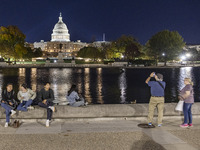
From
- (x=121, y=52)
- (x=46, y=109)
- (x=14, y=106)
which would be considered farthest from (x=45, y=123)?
(x=121, y=52)

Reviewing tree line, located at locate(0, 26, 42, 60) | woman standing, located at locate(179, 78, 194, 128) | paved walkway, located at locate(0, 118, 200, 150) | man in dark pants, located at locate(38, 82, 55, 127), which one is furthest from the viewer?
tree line, located at locate(0, 26, 42, 60)

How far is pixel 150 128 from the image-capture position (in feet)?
32.9

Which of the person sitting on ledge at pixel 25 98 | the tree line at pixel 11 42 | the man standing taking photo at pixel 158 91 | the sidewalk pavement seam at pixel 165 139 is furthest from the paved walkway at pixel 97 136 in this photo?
the tree line at pixel 11 42

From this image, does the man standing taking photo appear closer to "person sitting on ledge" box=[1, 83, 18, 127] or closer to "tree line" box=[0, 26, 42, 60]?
"person sitting on ledge" box=[1, 83, 18, 127]

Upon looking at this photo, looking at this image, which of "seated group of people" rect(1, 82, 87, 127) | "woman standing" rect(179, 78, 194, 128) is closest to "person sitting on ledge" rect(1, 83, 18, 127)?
"seated group of people" rect(1, 82, 87, 127)

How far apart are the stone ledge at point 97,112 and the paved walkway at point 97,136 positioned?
335mm

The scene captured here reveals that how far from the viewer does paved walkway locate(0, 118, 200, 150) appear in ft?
26.4

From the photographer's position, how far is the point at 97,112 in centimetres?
1140

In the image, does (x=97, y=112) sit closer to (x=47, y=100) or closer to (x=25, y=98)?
(x=47, y=100)

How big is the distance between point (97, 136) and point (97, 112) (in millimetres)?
2415

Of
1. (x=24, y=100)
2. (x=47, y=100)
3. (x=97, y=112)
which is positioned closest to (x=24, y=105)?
(x=24, y=100)

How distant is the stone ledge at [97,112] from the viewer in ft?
36.6

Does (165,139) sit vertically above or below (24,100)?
below

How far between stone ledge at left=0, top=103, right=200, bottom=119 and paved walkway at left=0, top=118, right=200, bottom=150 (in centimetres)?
33
